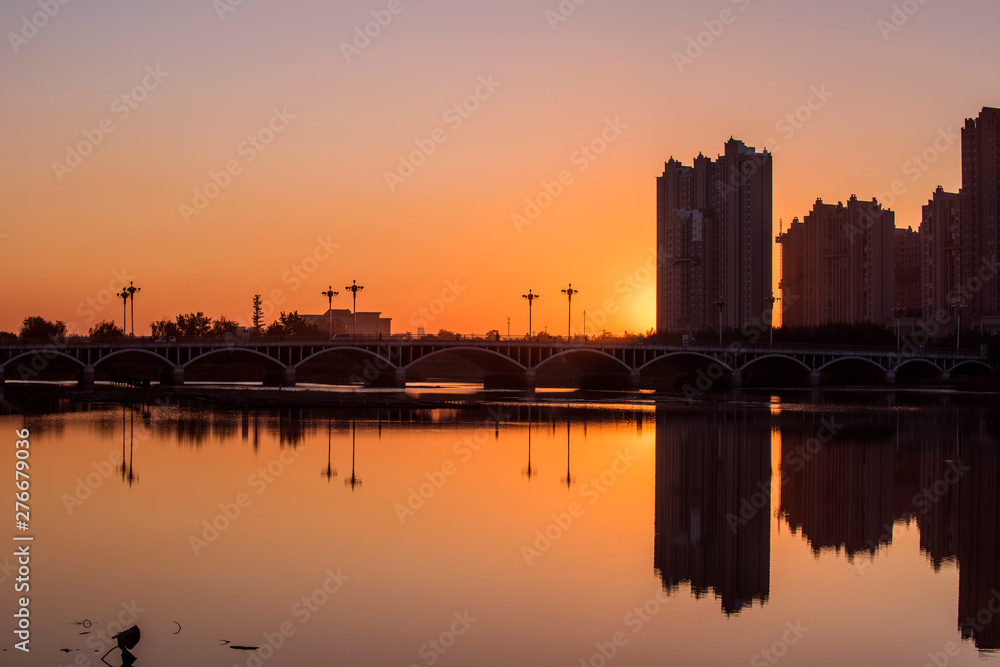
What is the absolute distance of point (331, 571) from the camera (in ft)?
58.7

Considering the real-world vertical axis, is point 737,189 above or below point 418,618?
above

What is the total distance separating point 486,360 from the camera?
105 metres

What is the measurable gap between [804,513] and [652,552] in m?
6.89

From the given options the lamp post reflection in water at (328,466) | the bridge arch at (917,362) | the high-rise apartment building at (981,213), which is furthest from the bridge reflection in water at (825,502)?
the high-rise apartment building at (981,213)

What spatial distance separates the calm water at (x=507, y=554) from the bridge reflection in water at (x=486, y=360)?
4834 cm

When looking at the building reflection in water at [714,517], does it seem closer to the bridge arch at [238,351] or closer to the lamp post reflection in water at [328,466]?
the lamp post reflection in water at [328,466]

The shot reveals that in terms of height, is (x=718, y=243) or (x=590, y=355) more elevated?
(x=718, y=243)

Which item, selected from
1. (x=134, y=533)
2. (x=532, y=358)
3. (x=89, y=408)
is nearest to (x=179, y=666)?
(x=134, y=533)

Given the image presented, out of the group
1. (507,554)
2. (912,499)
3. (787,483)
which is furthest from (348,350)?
(507,554)

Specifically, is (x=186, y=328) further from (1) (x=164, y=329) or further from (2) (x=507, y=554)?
(2) (x=507, y=554)

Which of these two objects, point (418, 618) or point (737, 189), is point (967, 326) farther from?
point (418, 618)

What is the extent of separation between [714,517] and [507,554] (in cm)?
671

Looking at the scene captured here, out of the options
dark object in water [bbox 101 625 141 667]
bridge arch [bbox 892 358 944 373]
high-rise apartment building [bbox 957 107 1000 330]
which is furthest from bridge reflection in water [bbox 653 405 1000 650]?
high-rise apartment building [bbox 957 107 1000 330]

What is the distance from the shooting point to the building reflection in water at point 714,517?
711 inches
